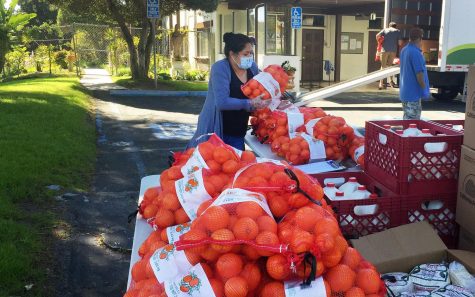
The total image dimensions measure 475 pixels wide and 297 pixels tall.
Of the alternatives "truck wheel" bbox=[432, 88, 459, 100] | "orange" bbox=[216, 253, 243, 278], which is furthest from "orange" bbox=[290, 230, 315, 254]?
"truck wheel" bbox=[432, 88, 459, 100]

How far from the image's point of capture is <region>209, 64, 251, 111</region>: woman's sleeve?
3932mm

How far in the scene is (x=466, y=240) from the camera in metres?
2.56

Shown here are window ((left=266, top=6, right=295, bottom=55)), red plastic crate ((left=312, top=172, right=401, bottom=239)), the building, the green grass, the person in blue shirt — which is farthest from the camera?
the building

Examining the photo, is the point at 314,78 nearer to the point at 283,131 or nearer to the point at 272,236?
the point at 283,131

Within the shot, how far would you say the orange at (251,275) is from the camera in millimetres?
1736

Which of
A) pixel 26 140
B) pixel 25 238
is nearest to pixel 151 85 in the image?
pixel 26 140

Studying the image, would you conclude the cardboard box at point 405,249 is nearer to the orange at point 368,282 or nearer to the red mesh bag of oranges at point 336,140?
the orange at point 368,282

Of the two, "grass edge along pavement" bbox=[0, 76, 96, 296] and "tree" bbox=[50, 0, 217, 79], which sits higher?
"tree" bbox=[50, 0, 217, 79]

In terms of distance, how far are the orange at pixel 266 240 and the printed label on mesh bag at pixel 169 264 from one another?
303 millimetres

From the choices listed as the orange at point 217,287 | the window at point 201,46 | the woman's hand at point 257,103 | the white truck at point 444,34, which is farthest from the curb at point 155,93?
the orange at point 217,287

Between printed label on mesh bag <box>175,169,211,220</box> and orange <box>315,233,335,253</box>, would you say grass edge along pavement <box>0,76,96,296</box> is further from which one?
orange <box>315,233,335,253</box>

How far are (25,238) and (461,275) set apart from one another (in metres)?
3.67

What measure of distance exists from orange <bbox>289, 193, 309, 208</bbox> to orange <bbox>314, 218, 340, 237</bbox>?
153mm

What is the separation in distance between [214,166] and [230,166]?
0.09m
